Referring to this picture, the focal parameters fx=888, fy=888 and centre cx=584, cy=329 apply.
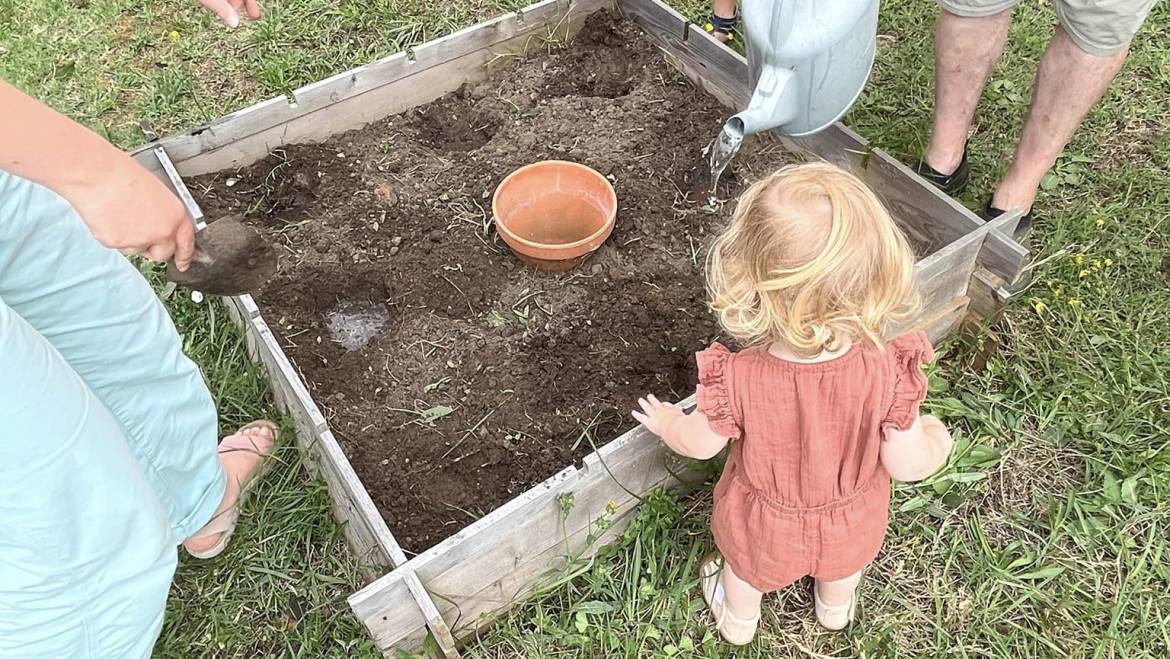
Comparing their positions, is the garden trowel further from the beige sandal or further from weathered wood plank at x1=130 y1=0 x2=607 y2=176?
weathered wood plank at x1=130 y1=0 x2=607 y2=176

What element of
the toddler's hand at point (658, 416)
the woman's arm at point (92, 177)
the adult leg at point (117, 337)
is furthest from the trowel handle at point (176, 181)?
the toddler's hand at point (658, 416)

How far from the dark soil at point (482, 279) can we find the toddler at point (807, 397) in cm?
53

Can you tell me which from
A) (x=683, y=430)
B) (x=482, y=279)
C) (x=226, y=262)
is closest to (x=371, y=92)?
(x=482, y=279)

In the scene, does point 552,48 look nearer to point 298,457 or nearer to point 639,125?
point 639,125

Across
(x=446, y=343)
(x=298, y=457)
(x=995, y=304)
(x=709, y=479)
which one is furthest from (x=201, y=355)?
(x=995, y=304)

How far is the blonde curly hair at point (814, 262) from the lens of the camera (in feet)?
4.85

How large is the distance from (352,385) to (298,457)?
239 millimetres

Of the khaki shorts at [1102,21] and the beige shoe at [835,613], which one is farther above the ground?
the khaki shorts at [1102,21]

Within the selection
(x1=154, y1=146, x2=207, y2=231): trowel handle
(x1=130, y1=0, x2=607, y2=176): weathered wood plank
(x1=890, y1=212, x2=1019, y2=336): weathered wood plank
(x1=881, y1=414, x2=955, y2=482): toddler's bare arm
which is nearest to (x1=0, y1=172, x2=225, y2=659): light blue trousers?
(x1=154, y1=146, x2=207, y2=231): trowel handle

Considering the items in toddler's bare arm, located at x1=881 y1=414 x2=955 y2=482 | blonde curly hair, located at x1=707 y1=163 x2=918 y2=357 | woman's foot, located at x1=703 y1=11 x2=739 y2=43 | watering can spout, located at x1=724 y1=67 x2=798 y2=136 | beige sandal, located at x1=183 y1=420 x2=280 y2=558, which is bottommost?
beige sandal, located at x1=183 y1=420 x2=280 y2=558

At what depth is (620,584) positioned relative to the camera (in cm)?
215

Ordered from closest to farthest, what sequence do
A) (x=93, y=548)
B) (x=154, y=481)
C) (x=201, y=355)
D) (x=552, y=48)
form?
(x=93, y=548) < (x=154, y=481) < (x=201, y=355) < (x=552, y=48)

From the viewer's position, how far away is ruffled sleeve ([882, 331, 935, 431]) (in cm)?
166

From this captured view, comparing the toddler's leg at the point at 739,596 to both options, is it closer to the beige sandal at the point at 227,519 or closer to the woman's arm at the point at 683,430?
the woman's arm at the point at 683,430
